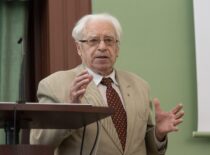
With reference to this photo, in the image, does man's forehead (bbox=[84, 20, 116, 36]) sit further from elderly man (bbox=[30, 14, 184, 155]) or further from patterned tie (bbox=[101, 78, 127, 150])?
patterned tie (bbox=[101, 78, 127, 150])

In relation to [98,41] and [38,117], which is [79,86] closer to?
[38,117]

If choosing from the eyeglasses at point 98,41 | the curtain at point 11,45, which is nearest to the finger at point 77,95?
the eyeglasses at point 98,41

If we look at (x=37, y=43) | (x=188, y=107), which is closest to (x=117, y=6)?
(x=37, y=43)

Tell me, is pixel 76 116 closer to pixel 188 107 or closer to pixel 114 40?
pixel 114 40

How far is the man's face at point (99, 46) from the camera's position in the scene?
2.67 metres

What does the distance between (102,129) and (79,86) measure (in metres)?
0.53

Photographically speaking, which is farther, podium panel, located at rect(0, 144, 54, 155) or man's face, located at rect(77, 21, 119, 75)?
man's face, located at rect(77, 21, 119, 75)

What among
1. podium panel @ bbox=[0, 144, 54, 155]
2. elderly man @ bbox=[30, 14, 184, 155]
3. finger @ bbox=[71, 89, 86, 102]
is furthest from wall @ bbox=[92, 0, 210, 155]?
podium panel @ bbox=[0, 144, 54, 155]

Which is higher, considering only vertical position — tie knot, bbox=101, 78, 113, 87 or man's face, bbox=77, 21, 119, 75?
man's face, bbox=77, 21, 119, 75

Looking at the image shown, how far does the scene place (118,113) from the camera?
8.44ft

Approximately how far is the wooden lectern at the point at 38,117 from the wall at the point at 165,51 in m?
1.56

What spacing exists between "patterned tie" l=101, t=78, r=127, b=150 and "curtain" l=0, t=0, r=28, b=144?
1028mm

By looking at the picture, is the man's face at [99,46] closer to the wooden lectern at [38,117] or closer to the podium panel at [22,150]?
the wooden lectern at [38,117]

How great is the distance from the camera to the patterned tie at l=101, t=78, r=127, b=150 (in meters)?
2.53
